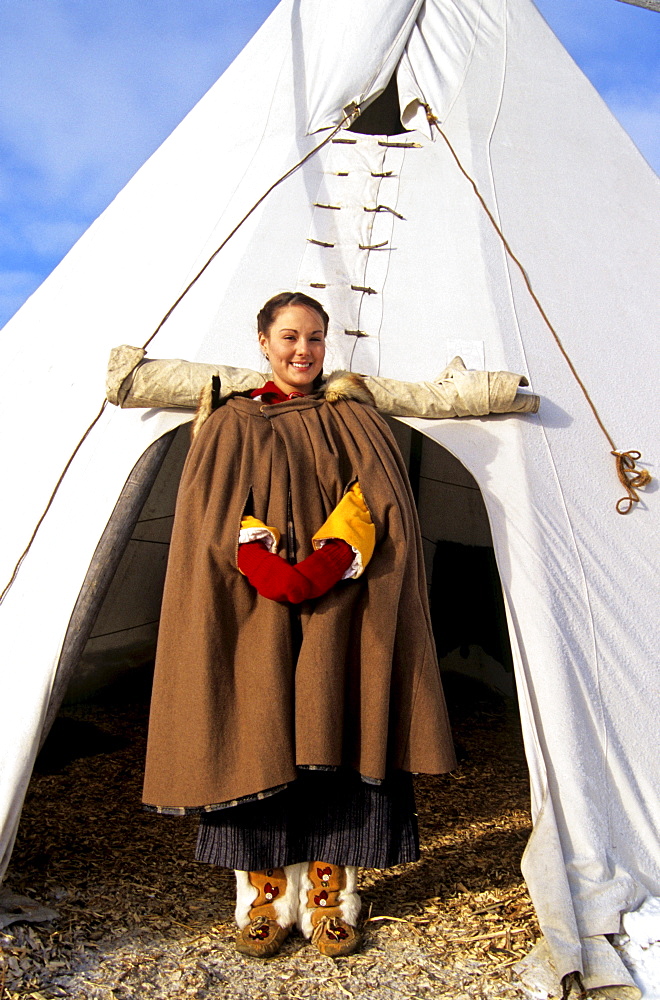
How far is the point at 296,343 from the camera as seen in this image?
2297 millimetres

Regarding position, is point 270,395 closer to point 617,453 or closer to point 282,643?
point 282,643

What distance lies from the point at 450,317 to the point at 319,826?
168 centimetres

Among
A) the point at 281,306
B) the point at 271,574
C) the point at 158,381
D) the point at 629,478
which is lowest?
the point at 271,574

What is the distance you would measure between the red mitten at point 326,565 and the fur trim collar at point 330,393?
1.53 ft

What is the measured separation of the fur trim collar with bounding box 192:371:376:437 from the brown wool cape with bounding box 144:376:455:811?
0.05m

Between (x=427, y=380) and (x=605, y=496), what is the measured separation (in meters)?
0.64

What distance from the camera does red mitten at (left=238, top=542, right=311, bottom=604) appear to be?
1911 mm

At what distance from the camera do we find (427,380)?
2801mm

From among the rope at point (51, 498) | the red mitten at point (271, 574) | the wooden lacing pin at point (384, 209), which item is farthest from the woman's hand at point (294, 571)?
the wooden lacing pin at point (384, 209)

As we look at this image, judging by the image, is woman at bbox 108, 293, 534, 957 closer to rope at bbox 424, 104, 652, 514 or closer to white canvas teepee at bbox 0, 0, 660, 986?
white canvas teepee at bbox 0, 0, 660, 986

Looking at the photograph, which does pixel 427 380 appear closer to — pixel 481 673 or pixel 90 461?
pixel 90 461

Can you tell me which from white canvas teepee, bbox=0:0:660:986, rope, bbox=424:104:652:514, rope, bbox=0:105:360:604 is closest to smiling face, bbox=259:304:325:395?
white canvas teepee, bbox=0:0:660:986

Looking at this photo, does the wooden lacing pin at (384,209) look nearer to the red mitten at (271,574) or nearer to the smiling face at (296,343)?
the smiling face at (296,343)

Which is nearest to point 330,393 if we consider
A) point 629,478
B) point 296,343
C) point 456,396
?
point 296,343
